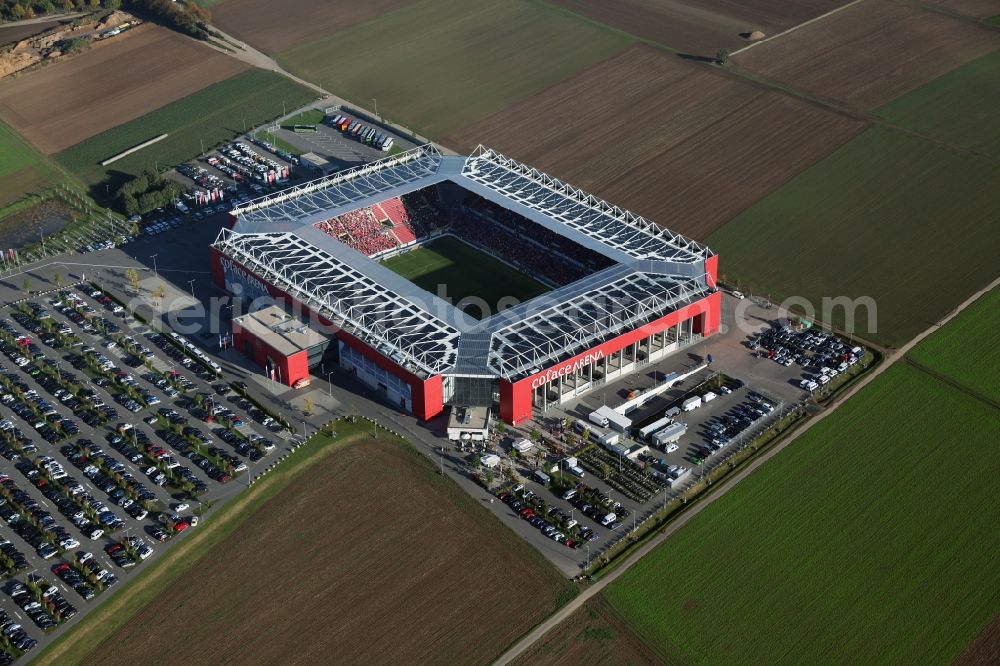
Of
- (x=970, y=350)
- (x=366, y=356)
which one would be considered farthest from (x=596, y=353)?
(x=970, y=350)

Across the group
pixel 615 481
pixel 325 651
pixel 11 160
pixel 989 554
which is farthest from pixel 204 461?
pixel 11 160

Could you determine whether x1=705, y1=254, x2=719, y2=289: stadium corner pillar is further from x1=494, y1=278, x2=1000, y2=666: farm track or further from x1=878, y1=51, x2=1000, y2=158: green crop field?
A: x1=878, y1=51, x2=1000, y2=158: green crop field

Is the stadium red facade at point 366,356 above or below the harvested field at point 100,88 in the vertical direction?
below

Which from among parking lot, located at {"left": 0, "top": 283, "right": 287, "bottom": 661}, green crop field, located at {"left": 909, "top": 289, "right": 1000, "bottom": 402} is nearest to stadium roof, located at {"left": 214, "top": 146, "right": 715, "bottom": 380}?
parking lot, located at {"left": 0, "top": 283, "right": 287, "bottom": 661}

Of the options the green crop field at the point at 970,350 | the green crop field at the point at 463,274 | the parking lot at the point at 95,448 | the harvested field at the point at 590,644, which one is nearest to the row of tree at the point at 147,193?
the parking lot at the point at 95,448

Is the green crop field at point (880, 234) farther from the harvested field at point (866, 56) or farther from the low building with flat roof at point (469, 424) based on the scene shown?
the low building with flat roof at point (469, 424)

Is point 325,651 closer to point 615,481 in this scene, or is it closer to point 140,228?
point 615,481

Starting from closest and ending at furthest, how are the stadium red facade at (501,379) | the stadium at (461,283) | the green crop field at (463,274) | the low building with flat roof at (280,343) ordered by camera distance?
the stadium red facade at (501,379)
the stadium at (461,283)
the low building with flat roof at (280,343)
the green crop field at (463,274)

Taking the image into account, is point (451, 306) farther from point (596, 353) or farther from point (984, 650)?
point (984, 650)
